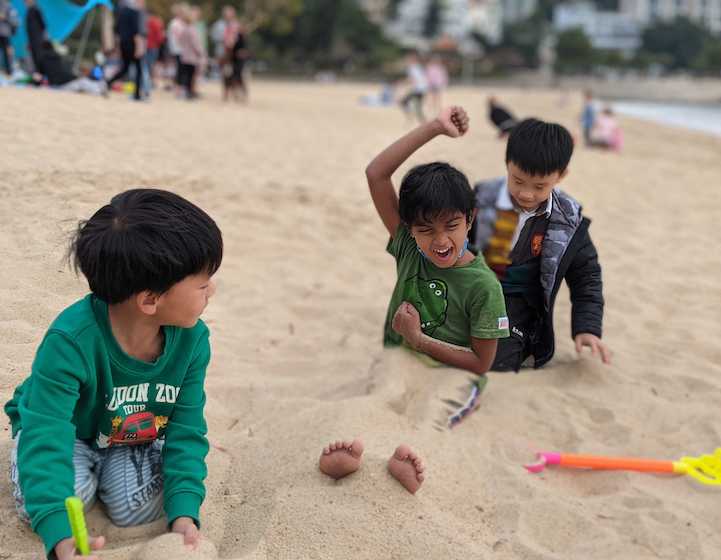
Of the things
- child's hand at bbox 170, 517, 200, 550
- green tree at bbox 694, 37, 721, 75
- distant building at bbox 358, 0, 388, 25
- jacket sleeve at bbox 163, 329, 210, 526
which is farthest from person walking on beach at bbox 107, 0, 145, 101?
green tree at bbox 694, 37, 721, 75

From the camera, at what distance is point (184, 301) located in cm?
171

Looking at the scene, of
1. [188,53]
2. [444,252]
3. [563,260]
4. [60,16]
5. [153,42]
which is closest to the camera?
[444,252]

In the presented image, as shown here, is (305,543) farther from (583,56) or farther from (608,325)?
(583,56)

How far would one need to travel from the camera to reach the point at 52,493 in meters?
1.60

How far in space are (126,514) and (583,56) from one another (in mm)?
92493

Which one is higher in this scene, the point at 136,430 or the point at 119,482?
the point at 136,430

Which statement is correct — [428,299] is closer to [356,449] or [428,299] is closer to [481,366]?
[481,366]

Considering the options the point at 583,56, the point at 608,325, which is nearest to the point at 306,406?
the point at 608,325

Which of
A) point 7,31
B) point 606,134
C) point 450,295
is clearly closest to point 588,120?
point 606,134

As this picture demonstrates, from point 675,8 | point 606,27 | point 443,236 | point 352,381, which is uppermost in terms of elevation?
point 675,8

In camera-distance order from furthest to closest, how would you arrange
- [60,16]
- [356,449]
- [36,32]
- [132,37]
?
[132,37], [60,16], [36,32], [356,449]

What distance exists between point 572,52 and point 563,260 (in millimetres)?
90088

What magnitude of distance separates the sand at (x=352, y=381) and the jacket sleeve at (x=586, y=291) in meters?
0.40

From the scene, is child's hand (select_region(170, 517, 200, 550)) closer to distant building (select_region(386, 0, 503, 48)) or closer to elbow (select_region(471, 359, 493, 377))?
elbow (select_region(471, 359, 493, 377))
